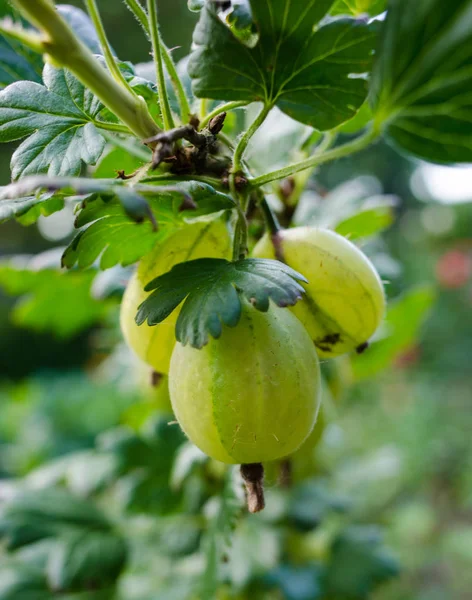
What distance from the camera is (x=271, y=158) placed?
0.76 m

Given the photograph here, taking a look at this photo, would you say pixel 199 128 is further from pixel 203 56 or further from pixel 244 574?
pixel 244 574

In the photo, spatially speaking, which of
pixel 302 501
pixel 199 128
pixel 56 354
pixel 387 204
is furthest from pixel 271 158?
pixel 56 354

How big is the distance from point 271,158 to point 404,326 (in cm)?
45

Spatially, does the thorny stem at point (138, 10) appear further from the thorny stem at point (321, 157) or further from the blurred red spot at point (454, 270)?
the blurred red spot at point (454, 270)

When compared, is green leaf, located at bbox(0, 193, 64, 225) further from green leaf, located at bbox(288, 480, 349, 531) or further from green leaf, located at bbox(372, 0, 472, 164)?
green leaf, located at bbox(288, 480, 349, 531)

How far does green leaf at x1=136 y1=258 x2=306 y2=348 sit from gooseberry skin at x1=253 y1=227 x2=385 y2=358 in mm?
69

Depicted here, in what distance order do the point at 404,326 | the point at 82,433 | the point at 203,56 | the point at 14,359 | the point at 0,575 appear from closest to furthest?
the point at 203,56, the point at 0,575, the point at 404,326, the point at 82,433, the point at 14,359

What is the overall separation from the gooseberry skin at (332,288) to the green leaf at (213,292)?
69mm

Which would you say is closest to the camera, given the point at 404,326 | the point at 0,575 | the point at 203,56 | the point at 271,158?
the point at 203,56

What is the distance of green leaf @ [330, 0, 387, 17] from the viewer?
0.50 meters

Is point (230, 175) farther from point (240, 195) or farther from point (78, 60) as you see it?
point (78, 60)

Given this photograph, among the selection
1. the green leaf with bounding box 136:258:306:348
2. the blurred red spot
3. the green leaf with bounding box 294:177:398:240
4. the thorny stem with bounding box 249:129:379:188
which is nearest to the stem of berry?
the green leaf with bounding box 136:258:306:348

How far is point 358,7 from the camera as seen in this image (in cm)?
51

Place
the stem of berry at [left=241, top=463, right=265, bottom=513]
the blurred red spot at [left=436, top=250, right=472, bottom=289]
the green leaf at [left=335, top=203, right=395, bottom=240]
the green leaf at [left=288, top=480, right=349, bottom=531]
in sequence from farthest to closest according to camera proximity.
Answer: the blurred red spot at [left=436, top=250, right=472, bottom=289] → the green leaf at [left=288, top=480, right=349, bottom=531] → the green leaf at [left=335, top=203, right=395, bottom=240] → the stem of berry at [left=241, top=463, right=265, bottom=513]
